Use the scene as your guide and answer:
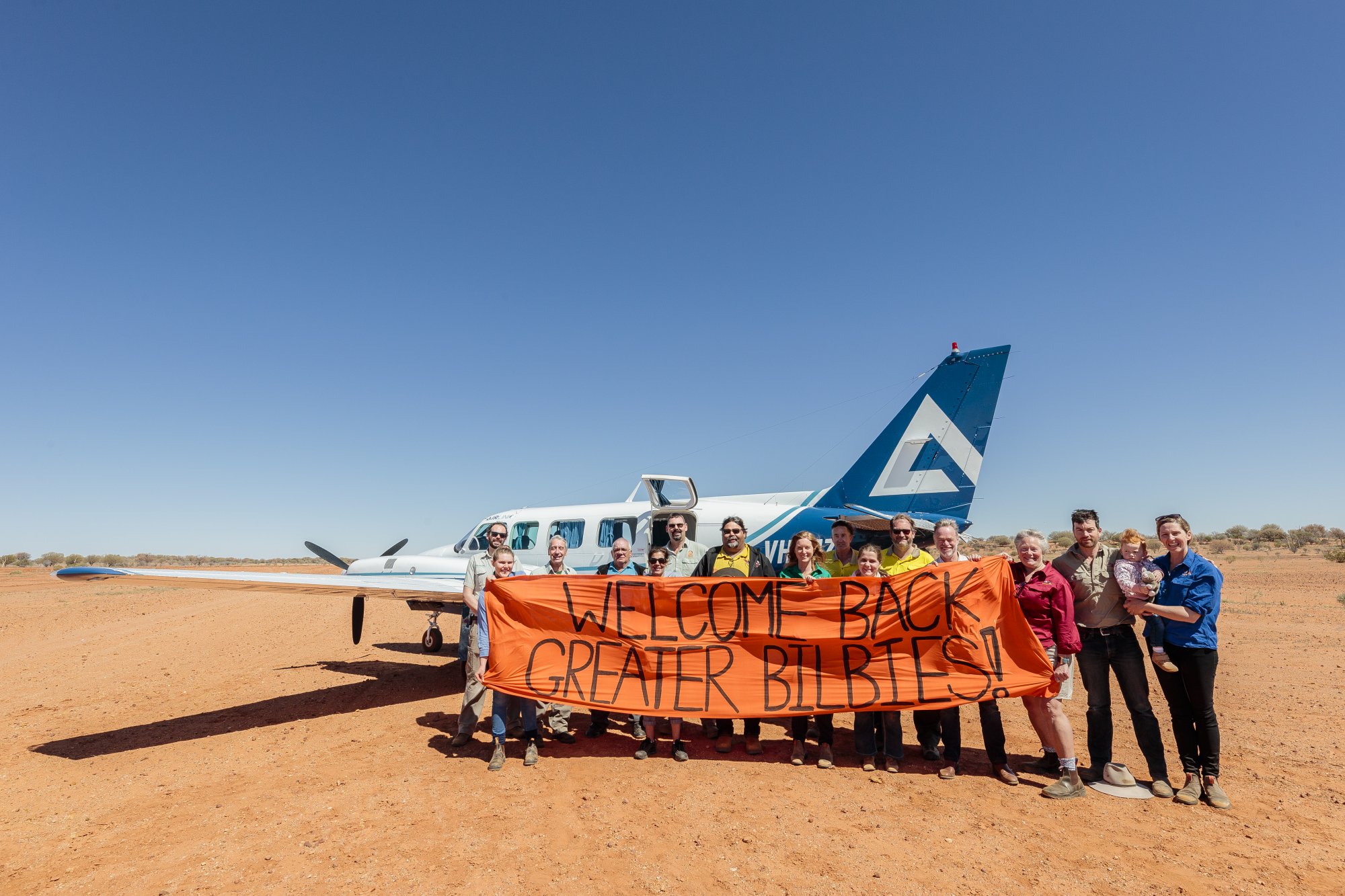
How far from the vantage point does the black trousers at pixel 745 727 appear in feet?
21.6

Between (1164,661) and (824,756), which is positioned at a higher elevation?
(1164,661)

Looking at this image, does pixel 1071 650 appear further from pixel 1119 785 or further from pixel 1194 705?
pixel 1119 785

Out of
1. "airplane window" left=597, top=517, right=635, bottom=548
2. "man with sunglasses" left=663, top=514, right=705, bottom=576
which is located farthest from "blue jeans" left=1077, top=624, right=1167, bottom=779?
"airplane window" left=597, top=517, right=635, bottom=548

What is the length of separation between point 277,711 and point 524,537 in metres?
5.20

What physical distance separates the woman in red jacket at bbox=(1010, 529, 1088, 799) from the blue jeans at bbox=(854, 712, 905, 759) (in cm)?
120

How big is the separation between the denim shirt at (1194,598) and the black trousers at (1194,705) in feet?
0.28

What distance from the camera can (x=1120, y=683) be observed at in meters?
5.34

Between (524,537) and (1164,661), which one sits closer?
(1164,661)

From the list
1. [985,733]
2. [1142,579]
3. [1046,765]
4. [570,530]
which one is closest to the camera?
[1142,579]

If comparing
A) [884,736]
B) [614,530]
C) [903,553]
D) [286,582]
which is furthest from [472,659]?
[614,530]

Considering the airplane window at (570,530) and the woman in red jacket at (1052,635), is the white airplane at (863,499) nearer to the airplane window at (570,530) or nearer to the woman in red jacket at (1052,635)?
the airplane window at (570,530)

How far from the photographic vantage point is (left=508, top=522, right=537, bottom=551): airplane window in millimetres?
12930

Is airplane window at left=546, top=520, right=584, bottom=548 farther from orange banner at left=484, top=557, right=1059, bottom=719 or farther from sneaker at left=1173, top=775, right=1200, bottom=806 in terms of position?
sneaker at left=1173, top=775, right=1200, bottom=806

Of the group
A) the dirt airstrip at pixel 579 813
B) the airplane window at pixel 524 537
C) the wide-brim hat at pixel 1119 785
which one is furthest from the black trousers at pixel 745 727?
the airplane window at pixel 524 537
